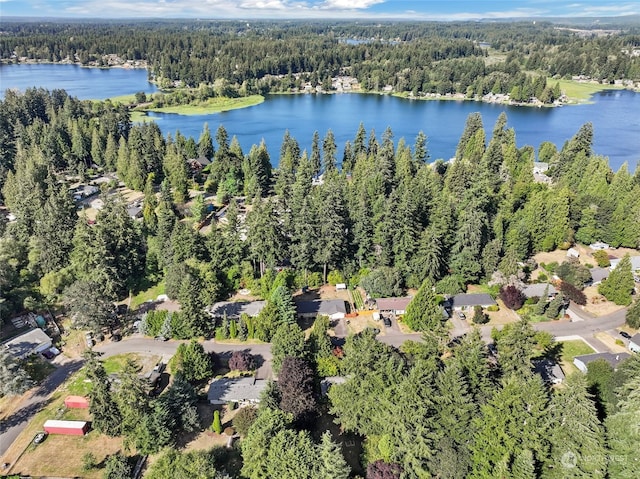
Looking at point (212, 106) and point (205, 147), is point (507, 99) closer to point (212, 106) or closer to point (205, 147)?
point (212, 106)

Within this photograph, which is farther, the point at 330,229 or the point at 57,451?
the point at 330,229

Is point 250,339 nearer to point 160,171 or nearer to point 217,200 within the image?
point 217,200

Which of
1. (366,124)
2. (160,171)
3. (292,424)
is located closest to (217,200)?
(160,171)

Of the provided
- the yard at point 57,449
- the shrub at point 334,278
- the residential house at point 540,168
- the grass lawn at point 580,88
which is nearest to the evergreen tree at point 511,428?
the yard at point 57,449

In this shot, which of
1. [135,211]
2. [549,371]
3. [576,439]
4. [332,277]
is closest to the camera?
[576,439]

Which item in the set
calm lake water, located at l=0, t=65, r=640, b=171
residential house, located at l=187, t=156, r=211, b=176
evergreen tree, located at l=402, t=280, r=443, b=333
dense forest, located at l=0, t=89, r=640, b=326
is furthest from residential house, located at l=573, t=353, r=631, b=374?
calm lake water, located at l=0, t=65, r=640, b=171

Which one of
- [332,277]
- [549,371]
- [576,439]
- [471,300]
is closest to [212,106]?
[332,277]
